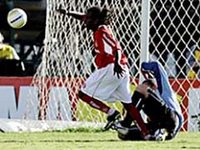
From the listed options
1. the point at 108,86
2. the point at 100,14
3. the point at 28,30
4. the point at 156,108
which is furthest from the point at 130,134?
the point at 28,30

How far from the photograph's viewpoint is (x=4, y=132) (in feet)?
37.7

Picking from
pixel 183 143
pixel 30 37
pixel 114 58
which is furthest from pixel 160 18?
pixel 30 37

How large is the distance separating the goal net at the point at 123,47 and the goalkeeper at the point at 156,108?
96.5 inches

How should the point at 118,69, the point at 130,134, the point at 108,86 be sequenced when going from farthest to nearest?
the point at 108,86, the point at 130,134, the point at 118,69

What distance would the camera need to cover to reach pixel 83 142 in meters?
9.49

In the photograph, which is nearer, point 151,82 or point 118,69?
point 118,69

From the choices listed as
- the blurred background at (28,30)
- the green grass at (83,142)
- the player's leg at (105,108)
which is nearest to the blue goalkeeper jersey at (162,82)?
the green grass at (83,142)

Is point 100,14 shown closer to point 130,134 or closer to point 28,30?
point 130,134

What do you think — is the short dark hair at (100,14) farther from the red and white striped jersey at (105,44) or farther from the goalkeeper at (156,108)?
the goalkeeper at (156,108)

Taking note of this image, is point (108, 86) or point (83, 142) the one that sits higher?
point (108, 86)

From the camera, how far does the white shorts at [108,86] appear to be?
10.3m

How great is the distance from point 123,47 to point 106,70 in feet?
8.60

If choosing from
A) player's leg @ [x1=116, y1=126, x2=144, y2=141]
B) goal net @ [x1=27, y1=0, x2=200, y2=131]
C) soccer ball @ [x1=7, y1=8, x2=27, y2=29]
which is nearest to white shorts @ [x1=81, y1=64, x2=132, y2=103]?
player's leg @ [x1=116, y1=126, x2=144, y2=141]

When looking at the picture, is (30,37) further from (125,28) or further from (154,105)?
(154,105)
